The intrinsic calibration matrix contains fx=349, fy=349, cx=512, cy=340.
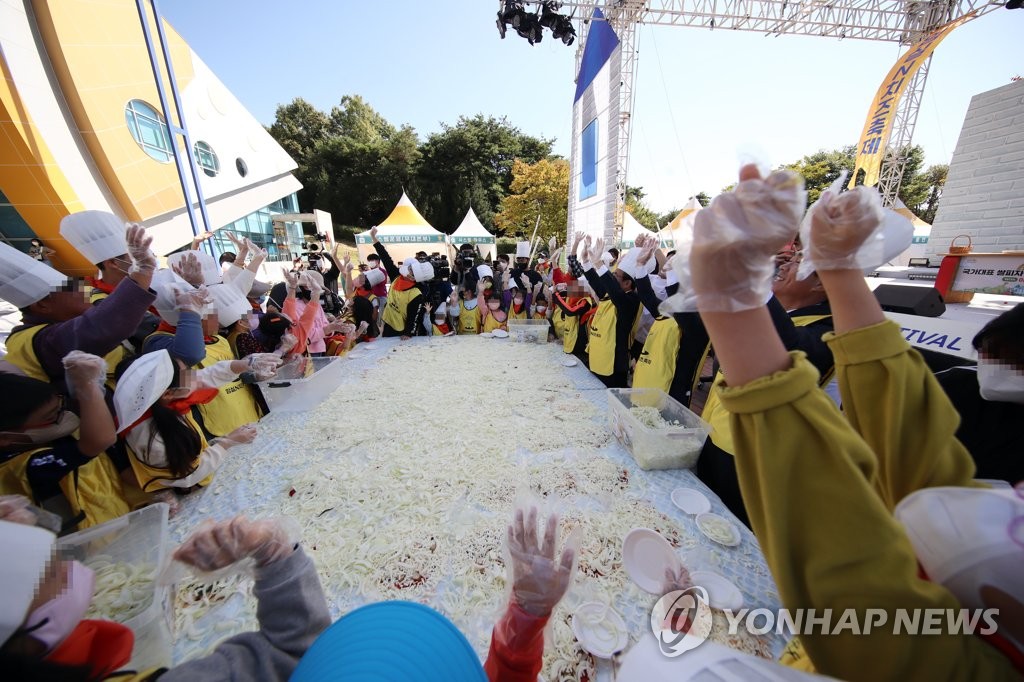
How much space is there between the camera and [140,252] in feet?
5.30

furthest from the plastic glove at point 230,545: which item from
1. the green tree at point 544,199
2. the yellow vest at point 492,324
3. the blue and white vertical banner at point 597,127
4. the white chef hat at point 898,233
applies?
the green tree at point 544,199

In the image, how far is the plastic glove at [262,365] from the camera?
2111 mm

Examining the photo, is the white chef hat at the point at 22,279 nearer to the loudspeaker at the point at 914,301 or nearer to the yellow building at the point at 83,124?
the loudspeaker at the point at 914,301

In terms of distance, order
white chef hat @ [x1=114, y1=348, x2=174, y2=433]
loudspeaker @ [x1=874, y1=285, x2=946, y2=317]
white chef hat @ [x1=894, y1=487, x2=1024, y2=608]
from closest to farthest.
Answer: white chef hat @ [x1=894, y1=487, x2=1024, y2=608] → white chef hat @ [x1=114, y1=348, x2=174, y2=433] → loudspeaker @ [x1=874, y1=285, x2=946, y2=317]

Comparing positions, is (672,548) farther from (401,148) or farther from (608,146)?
(401,148)

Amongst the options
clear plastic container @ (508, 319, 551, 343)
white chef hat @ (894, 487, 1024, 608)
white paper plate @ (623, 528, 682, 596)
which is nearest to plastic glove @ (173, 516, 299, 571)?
white paper plate @ (623, 528, 682, 596)

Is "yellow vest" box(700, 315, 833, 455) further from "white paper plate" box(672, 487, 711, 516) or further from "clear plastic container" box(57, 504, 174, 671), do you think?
"clear plastic container" box(57, 504, 174, 671)

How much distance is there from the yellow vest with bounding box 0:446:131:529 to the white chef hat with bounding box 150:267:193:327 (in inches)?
32.6

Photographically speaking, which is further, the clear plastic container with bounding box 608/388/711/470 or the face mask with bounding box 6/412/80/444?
the clear plastic container with bounding box 608/388/711/470

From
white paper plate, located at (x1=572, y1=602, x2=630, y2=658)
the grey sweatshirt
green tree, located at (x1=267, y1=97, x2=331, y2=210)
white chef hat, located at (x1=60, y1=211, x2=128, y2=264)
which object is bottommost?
white paper plate, located at (x1=572, y1=602, x2=630, y2=658)

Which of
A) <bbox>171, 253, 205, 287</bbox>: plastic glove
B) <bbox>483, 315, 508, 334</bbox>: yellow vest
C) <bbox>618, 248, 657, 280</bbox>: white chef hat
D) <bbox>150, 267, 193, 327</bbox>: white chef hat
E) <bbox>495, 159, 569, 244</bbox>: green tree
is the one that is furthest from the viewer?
<bbox>495, 159, 569, 244</bbox>: green tree

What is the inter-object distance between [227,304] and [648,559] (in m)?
2.93

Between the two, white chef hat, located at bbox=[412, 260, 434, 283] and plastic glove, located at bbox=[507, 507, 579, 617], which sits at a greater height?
white chef hat, located at bbox=[412, 260, 434, 283]

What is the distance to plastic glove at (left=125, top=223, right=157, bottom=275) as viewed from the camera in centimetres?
159
